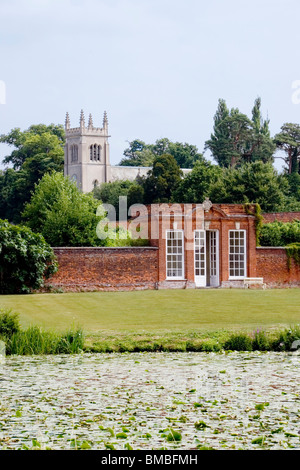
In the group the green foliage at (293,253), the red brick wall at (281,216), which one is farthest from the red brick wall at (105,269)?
the red brick wall at (281,216)

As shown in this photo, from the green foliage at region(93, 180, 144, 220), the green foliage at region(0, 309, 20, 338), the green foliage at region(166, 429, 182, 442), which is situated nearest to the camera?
the green foliage at region(166, 429, 182, 442)

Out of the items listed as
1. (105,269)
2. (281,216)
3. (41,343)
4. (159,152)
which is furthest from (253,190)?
(159,152)

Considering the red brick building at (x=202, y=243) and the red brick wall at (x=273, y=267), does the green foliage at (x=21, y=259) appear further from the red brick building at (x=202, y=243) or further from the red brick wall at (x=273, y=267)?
the red brick wall at (x=273, y=267)

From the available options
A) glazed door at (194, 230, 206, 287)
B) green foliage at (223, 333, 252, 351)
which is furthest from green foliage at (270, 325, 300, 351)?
glazed door at (194, 230, 206, 287)

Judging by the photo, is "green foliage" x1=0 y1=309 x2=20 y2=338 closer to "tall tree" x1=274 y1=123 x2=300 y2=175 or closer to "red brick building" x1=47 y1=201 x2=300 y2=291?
A: "red brick building" x1=47 y1=201 x2=300 y2=291

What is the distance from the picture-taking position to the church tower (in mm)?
110062

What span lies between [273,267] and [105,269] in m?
7.20

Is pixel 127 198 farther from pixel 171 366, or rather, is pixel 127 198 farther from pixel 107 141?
pixel 171 366

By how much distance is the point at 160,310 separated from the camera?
2244cm

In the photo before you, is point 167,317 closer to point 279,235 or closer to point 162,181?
point 279,235

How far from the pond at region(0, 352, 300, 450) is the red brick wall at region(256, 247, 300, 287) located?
19.0 metres

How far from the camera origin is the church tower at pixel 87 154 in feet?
361

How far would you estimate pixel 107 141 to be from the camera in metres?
114
